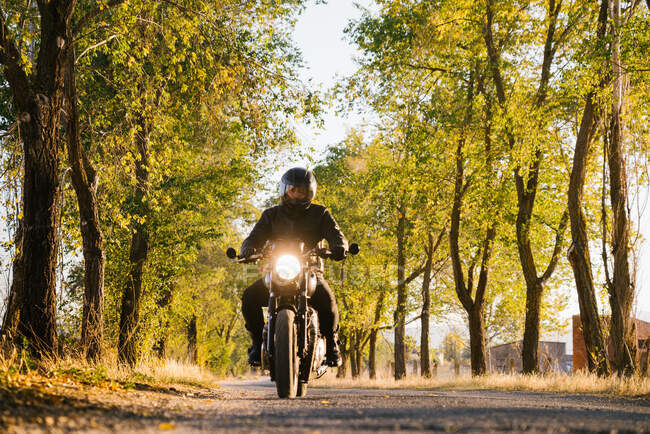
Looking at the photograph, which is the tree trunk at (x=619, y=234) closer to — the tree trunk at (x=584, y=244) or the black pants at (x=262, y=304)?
the tree trunk at (x=584, y=244)

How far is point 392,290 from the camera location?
28266 mm

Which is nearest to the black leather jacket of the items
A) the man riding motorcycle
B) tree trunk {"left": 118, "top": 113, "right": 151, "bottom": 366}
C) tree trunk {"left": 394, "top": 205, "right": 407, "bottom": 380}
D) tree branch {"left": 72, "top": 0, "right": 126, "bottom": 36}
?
the man riding motorcycle

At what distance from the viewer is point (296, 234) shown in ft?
22.4

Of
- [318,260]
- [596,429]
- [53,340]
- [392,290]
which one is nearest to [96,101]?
[53,340]

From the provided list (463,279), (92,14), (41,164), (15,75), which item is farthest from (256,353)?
(463,279)

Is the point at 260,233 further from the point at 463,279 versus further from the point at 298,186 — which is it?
the point at 463,279

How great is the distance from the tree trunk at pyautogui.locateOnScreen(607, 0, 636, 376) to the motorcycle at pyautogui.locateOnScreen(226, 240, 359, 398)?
637 cm

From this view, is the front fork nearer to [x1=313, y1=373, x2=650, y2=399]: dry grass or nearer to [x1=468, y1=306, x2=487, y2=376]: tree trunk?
[x1=313, y1=373, x2=650, y2=399]: dry grass

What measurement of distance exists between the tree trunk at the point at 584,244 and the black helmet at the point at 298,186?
7.98 meters

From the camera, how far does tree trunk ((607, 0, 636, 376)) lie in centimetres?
1023

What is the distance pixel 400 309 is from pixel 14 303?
73.1 ft

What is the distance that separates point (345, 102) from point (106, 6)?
32.9ft

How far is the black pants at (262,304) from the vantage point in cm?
668

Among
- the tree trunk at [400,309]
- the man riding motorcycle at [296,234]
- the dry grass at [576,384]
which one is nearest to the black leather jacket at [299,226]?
the man riding motorcycle at [296,234]
